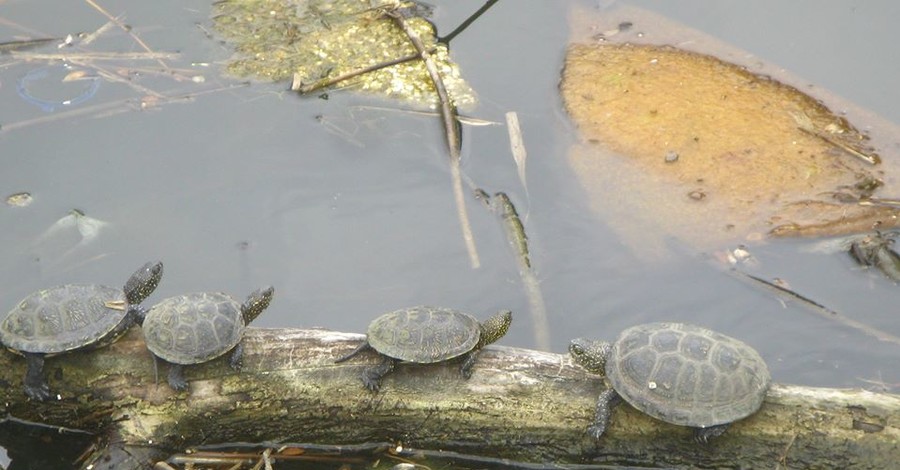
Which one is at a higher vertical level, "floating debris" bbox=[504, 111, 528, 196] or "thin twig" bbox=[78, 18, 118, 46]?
"thin twig" bbox=[78, 18, 118, 46]

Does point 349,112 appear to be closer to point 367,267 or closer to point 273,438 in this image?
point 367,267

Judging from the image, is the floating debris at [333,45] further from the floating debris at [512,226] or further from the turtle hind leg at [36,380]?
the turtle hind leg at [36,380]

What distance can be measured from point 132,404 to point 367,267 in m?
1.57

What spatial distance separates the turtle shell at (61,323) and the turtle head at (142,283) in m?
0.28

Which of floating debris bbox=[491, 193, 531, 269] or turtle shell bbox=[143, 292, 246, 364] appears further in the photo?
floating debris bbox=[491, 193, 531, 269]

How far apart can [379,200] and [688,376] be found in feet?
7.94

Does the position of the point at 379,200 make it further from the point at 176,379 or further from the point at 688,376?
the point at 688,376

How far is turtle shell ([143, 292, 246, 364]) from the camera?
4039mm

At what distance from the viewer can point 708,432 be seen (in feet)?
12.7

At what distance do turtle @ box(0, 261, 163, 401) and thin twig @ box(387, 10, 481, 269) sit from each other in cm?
192

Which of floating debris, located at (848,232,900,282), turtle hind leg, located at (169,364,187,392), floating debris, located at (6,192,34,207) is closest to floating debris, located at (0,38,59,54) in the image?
floating debris, located at (6,192,34,207)

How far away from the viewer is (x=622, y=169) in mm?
5805

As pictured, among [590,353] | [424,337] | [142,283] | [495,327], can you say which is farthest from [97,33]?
[590,353]

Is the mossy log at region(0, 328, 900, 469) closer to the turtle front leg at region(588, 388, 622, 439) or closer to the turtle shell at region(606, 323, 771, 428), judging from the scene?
the turtle front leg at region(588, 388, 622, 439)
